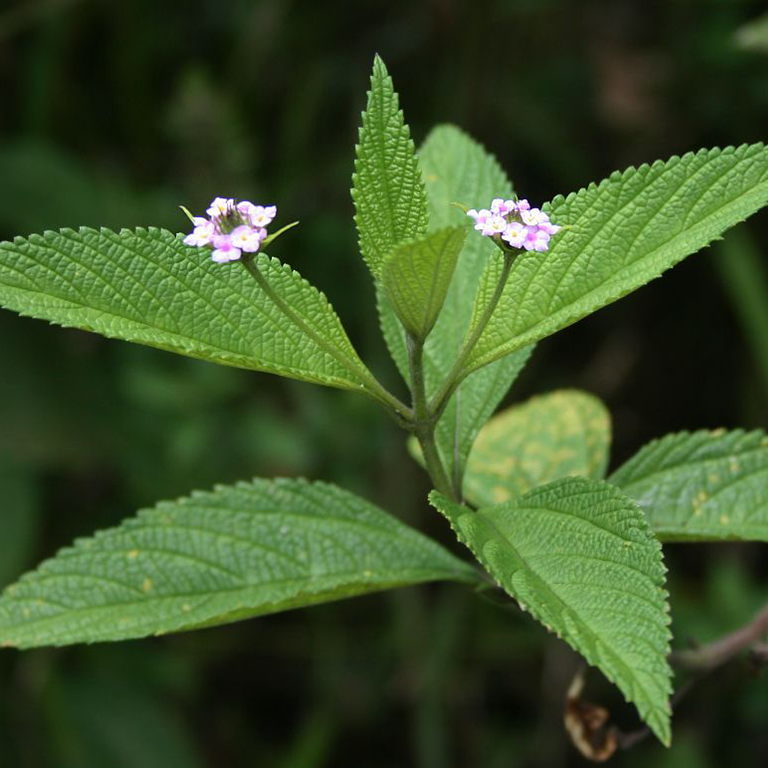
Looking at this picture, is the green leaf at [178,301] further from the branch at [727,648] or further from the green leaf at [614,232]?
the branch at [727,648]

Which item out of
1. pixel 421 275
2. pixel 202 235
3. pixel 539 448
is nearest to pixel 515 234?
pixel 421 275

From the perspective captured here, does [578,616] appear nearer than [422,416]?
Yes

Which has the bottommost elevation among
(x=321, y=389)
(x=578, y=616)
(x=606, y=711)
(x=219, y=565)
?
Answer: (x=606, y=711)

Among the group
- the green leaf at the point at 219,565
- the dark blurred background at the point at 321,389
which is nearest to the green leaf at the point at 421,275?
the green leaf at the point at 219,565

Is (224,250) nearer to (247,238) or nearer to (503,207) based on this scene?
(247,238)

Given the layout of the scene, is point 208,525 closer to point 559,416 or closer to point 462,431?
point 462,431

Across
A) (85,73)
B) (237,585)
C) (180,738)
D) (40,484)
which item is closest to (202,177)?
(85,73)

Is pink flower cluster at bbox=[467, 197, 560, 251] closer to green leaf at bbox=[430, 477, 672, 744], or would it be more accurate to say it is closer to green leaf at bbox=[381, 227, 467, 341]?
green leaf at bbox=[381, 227, 467, 341]
